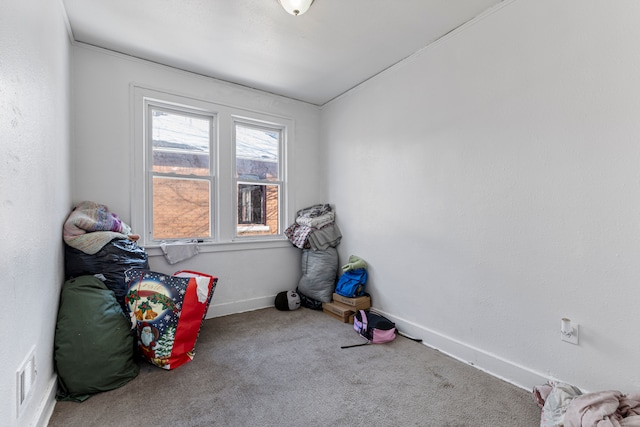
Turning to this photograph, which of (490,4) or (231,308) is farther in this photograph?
(231,308)

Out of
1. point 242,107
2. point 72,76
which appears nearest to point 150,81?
point 72,76

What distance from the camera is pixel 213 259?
3086mm

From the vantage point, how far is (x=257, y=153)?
351 cm

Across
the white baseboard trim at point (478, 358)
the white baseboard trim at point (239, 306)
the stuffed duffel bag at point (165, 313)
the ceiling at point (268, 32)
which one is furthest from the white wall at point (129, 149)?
the white baseboard trim at point (478, 358)

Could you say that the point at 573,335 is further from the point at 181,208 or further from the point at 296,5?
the point at 181,208

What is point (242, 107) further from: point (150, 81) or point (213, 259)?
point (213, 259)

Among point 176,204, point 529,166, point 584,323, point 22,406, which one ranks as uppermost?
point 529,166

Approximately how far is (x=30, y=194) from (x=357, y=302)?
104 inches

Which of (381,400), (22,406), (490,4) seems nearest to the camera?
(22,406)

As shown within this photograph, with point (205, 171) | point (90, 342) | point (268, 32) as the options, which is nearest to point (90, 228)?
point (90, 342)

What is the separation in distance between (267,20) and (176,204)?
78.3 inches

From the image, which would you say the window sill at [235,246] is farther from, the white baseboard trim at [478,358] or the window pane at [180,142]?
the white baseboard trim at [478,358]

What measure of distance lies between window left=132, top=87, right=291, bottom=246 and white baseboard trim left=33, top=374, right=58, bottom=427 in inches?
52.6

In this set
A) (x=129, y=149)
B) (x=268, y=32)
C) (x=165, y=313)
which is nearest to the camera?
(x=165, y=313)
